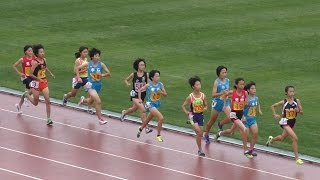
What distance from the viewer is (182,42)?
91.4 feet

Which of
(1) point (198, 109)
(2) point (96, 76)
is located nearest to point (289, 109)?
(1) point (198, 109)

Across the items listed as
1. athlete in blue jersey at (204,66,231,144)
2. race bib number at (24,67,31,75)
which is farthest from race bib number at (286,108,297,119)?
race bib number at (24,67,31,75)

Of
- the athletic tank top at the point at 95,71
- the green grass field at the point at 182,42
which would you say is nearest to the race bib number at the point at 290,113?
the green grass field at the point at 182,42

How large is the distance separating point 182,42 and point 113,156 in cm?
1021

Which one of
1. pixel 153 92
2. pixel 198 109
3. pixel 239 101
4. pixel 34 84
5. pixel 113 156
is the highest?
pixel 239 101

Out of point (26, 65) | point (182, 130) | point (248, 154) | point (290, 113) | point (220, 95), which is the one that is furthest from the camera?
point (26, 65)

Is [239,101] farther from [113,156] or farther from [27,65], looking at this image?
[27,65]

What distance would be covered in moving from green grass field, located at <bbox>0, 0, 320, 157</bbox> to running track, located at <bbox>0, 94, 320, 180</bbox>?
4.09 ft

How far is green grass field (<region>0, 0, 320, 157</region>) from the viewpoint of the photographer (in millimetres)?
22763

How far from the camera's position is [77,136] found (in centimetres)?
1959

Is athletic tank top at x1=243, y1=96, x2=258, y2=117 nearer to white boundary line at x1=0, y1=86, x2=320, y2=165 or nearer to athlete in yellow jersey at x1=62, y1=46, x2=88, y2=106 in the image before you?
white boundary line at x1=0, y1=86, x2=320, y2=165

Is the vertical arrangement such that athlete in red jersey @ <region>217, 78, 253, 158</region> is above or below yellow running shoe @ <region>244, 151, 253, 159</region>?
above

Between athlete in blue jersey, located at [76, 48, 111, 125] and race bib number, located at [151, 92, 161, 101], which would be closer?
race bib number, located at [151, 92, 161, 101]

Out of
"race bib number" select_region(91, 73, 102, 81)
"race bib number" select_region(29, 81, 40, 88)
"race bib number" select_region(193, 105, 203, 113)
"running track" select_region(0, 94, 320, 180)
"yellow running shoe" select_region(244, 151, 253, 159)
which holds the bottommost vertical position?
"running track" select_region(0, 94, 320, 180)
